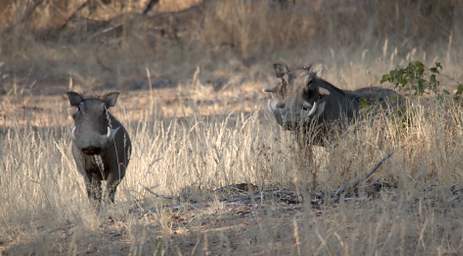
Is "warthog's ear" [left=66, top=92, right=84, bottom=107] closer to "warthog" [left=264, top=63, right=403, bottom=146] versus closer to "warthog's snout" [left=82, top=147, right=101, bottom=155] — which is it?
"warthog's snout" [left=82, top=147, right=101, bottom=155]

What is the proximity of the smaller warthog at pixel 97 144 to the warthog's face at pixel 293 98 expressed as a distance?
3.96 feet

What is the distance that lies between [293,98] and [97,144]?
5.13ft

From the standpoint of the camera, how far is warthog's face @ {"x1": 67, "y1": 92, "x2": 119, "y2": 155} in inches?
238

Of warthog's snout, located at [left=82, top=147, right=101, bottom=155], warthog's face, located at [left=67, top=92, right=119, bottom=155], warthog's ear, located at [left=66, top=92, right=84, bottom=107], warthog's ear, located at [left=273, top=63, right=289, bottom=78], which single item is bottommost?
warthog's snout, located at [left=82, top=147, right=101, bottom=155]

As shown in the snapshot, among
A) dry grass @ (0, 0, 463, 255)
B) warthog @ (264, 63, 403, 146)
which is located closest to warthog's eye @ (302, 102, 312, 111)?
warthog @ (264, 63, 403, 146)

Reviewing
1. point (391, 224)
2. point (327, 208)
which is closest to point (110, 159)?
point (327, 208)

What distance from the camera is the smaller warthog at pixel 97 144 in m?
6.05

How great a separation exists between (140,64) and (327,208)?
9364mm

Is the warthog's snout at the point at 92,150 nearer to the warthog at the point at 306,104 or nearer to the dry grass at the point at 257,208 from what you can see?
the dry grass at the point at 257,208

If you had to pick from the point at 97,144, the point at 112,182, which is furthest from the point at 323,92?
the point at 97,144

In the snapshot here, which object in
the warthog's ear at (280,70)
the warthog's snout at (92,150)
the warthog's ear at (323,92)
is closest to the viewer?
the warthog's snout at (92,150)

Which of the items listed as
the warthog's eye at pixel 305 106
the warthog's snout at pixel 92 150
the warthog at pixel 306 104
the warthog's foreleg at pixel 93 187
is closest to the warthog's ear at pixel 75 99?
the warthog's snout at pixel 92 150

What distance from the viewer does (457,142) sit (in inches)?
264

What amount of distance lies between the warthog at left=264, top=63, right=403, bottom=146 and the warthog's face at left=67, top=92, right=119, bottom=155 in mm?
1232
